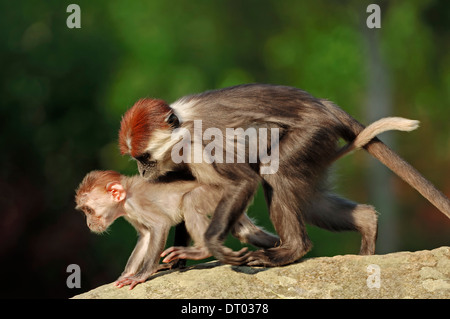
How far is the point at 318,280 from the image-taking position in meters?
6.21

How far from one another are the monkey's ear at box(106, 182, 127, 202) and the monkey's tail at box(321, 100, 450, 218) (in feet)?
7.03

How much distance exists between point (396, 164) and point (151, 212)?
238 centimetres

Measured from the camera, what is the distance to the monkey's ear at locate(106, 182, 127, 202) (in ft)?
23.2

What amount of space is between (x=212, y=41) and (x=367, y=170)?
195 inches

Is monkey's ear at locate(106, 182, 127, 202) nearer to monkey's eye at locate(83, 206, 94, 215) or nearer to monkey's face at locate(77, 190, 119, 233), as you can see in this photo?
monkey's face at locate(77, 190, 119, 233)

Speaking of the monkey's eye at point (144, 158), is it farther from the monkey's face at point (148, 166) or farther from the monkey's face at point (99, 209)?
the monkey's face at point (99, 209)

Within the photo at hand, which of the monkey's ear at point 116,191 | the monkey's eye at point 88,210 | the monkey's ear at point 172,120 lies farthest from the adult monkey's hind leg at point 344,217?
the monkey's eye at point 88,210

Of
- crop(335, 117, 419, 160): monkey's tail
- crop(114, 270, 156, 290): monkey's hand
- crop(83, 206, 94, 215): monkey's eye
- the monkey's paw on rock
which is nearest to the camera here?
the monkey's paw on rock

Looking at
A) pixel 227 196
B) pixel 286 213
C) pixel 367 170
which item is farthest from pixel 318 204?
pixel 367 170

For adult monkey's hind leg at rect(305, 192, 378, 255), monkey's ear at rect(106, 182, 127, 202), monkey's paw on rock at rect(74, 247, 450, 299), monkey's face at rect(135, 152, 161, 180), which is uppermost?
monkey's face at rect(135, 152, 161, 180)

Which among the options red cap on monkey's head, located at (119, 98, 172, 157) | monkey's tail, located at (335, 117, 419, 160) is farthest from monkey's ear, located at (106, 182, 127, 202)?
monkey's tail, located at (335, 117, 419, 160)

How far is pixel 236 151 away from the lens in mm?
6574

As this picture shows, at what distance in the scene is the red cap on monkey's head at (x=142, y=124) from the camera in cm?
657

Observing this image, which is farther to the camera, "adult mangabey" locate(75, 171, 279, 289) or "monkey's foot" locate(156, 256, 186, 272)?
"monkey's foot" locate(156, 256, 186, 272)
